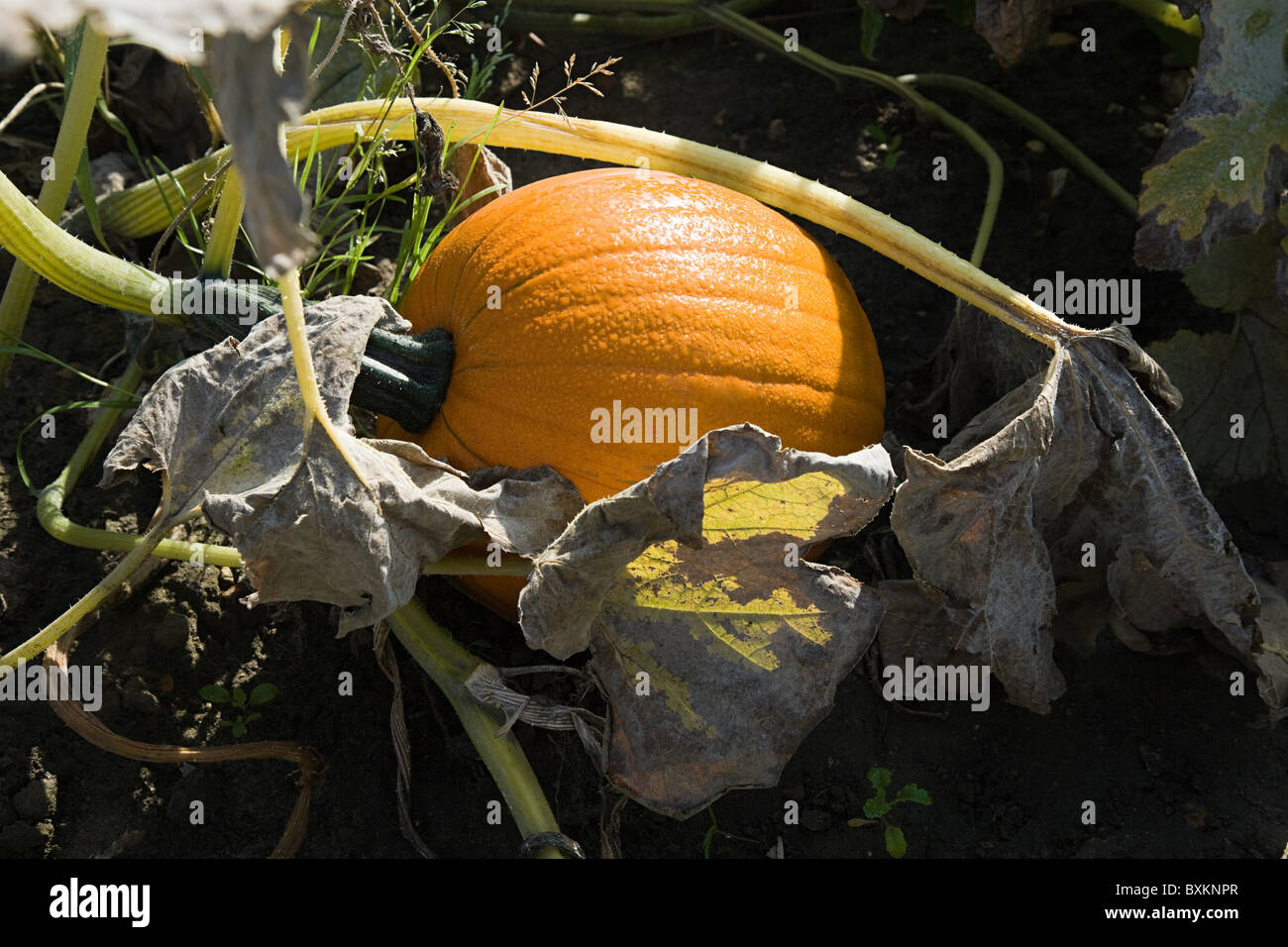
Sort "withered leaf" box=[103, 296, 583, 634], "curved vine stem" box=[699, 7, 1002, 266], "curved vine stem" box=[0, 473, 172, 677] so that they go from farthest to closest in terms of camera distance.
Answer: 1. "curved vine stem" box=[699, 7, 1002, 266]
2. "curved vine stem" box=[0, 473, 172, 677]
3. "withered leaf" box=[103, 296, 583, 634]

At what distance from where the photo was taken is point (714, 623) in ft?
6.09

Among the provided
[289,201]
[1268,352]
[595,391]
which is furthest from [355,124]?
[1268,352]

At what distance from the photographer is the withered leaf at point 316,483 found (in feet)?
5.54

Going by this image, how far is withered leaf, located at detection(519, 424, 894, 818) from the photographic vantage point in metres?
1.72

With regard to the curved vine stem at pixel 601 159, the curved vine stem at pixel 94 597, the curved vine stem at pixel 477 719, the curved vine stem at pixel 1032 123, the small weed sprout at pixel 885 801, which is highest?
the curved vine stem at pixel 1032 123

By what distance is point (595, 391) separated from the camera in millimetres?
1910

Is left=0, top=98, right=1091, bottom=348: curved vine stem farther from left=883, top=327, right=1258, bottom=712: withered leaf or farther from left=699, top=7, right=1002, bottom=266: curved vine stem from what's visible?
left=699, top=7, right=1002, bottom=266: curved vine stem

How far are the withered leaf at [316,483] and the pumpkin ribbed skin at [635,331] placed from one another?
4.8 inches

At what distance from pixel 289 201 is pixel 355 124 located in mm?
1447

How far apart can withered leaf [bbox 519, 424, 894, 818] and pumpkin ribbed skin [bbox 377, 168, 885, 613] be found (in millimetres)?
187

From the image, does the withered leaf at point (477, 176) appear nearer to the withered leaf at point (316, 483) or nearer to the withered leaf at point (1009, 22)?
the withered leaf at point (316, 483)

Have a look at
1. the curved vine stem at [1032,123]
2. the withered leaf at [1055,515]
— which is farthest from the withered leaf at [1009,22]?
the withered leaf at [1055,515]

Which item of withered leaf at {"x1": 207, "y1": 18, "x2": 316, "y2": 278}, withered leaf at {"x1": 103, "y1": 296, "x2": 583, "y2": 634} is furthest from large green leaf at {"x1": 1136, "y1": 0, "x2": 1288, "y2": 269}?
withered leaf at {"x1": 207, "y1": 18, "x2": 316, "y2": 278}
